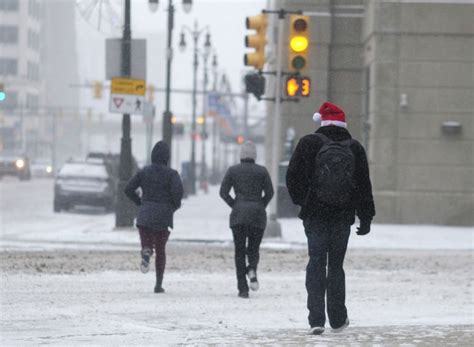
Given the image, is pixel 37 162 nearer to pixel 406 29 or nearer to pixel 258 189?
pixel 406 29

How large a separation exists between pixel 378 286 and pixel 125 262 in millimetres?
4445

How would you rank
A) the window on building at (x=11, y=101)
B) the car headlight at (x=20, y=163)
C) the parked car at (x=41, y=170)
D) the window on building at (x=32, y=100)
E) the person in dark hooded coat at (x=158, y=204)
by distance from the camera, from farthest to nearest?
the window on building at (x=32, y=100) → the window on building at (x=11, y=101) → the parked car at (x=41, y=170) → the car headlight at (x=20, y=163) → the person in dark hooded coat at (x=158, y=204)

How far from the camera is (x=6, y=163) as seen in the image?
78.5 meters

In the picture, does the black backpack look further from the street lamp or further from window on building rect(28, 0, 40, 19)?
window on building rect(28, 0, 40, 19)

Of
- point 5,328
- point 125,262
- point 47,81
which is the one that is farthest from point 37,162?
point 5,328

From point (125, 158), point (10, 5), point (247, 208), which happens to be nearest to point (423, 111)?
point (125, 158)

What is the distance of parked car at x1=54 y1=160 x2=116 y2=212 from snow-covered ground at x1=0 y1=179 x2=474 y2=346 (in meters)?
8.74

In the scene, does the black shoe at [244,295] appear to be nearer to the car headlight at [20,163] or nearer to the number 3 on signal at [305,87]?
the number 3 on signal at [305,87]

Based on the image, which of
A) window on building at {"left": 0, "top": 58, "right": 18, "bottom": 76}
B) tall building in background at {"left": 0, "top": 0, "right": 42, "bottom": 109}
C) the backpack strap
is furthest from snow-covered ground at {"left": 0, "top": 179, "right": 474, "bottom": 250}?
window on building at {"left": 0, "top": 58, "right": 18, "bottom": 76}

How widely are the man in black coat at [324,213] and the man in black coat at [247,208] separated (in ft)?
16.1

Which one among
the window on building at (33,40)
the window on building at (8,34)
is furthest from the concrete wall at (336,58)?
the window on building at (8,34)

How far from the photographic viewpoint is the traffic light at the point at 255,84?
89.6ft

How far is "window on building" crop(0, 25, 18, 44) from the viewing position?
107m

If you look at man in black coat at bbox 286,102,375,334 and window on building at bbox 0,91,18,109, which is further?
window on building at bbox 0,91,18,109
